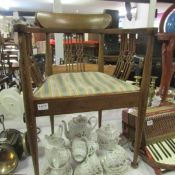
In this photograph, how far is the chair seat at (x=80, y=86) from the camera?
858mm

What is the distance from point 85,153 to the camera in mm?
952

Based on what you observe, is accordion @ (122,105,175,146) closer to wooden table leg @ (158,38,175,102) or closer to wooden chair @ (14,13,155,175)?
wooden chair @ (14,13,155,175)

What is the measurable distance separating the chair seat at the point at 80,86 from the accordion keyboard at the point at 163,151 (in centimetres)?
43

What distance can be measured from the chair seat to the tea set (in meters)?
0.23

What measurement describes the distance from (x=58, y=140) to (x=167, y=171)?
1.94ft

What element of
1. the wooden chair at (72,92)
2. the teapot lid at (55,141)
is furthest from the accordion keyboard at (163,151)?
the teapot lid at (55,141)

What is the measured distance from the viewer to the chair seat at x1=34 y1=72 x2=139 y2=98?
86cm

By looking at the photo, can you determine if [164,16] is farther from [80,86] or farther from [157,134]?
[80,86]

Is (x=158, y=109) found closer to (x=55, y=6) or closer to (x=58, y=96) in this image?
(x=58, y=96)

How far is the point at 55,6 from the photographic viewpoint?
2.82m

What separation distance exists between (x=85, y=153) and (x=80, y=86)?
1.03 ft

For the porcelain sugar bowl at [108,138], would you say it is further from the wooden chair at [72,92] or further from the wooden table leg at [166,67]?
the wooden table leg at [166,67]

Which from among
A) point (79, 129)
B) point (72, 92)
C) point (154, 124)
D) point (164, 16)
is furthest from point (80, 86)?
point (164, 16)

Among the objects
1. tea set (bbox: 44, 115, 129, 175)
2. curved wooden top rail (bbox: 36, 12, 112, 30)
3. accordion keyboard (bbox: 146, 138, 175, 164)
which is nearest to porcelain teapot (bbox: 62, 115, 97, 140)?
tea set (bbox: 44, 115, 129, 175)
